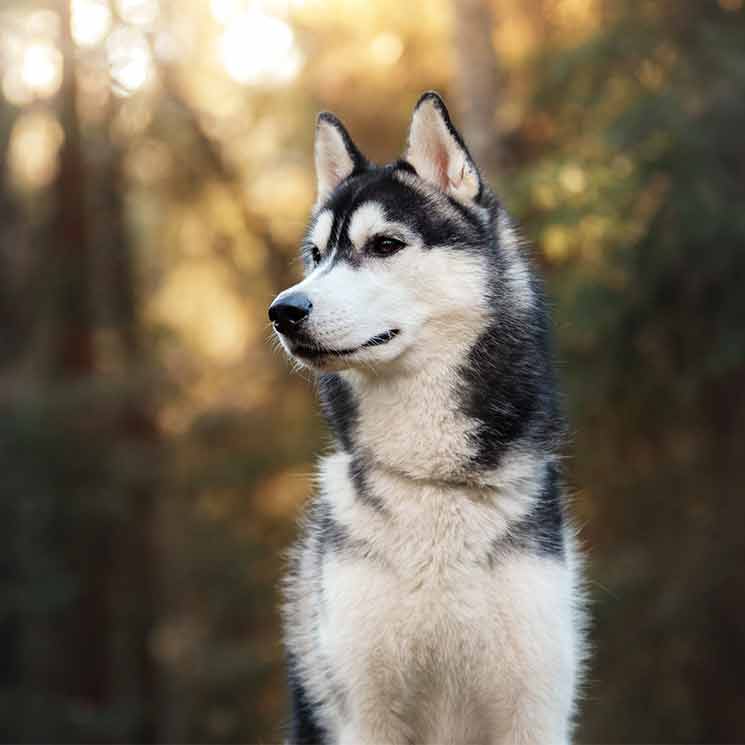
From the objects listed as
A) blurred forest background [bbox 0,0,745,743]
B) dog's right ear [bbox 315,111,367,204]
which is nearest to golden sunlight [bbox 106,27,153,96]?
blurred forest background [bbox 0,0,745,743]

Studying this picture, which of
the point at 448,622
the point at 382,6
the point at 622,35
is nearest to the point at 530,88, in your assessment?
the point at 622,35

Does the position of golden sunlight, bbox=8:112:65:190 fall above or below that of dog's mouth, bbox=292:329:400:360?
above

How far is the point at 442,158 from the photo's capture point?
4605 millimetres

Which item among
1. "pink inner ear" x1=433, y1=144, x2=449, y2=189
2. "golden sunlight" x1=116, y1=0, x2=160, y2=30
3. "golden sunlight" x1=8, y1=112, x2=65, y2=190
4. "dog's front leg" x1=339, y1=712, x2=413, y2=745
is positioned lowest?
"dog's front leg" x1=339, y1=712, x2=413, y2=745

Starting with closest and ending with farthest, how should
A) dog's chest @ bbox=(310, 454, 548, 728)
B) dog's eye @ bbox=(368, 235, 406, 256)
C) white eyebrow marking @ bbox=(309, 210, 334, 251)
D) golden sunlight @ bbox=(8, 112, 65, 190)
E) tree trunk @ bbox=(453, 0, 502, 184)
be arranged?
dog's chest @ bbox=(310, 454, 548, 728), dog's eye @ bbox=(368, 235, 406, 256), white eyebrow marking @ bbox=(309, 210, 334, 251), tree trunk @ bbox=(453, 0, 502, 184), golden sunlight @ bbox=(8, 112, 65, 190)

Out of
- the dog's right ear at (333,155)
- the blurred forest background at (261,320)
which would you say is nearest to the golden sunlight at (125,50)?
the blurred forest background at (261,320)

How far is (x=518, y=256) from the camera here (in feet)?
15.1

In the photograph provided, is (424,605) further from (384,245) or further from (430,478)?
(384,245)

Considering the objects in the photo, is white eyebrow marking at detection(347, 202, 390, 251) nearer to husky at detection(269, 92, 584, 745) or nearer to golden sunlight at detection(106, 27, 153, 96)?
husky at detection(269, 92, 584, 745)

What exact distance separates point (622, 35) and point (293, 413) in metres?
8.63

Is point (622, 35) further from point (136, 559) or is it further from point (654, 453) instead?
point (136, 559)

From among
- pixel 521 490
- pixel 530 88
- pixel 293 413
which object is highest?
pixel 530 88

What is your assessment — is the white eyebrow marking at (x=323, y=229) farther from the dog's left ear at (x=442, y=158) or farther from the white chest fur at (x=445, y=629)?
the white chest fur at (x=445, y=629)

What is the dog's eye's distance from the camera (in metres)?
4.32
